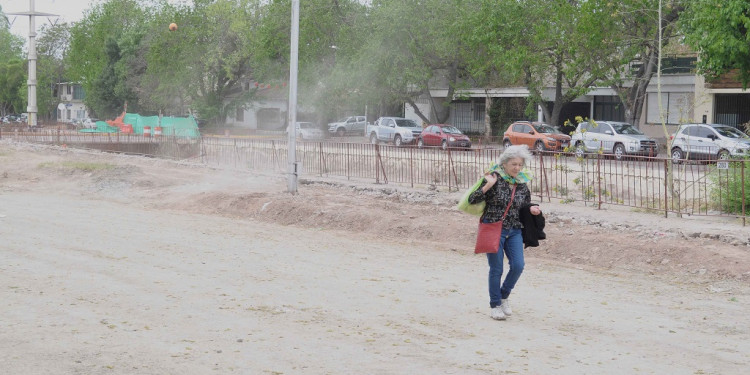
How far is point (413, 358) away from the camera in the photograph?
22.1 ft

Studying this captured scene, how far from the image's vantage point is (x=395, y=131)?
4512 centimetres

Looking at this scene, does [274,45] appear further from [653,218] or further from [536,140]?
[653,218]

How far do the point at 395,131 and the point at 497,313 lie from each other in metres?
37.2

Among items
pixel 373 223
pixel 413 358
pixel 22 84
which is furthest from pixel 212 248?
pixel 22 84

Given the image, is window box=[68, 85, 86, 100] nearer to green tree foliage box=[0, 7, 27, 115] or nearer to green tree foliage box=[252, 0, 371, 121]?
green tree foliage box=[0, 7, 27, 115]

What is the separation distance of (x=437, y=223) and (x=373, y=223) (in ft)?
4.55

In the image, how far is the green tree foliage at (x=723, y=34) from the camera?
87.1 feet

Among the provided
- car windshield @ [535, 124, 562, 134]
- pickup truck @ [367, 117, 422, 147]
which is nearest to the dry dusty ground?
car windshield @ [535, 124, 562, 134]

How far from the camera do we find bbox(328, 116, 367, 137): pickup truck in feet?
195

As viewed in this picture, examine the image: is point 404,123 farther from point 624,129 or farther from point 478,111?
point 624,129

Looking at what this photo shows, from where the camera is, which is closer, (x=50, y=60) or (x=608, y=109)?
(x=608, y=109)

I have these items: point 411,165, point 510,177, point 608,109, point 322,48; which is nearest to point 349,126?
point 322,48

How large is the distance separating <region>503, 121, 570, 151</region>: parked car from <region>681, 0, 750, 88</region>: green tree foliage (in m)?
7.69

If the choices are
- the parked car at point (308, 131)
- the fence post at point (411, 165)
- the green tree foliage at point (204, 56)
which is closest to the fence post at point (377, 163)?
the fence post at point (411, 165)
